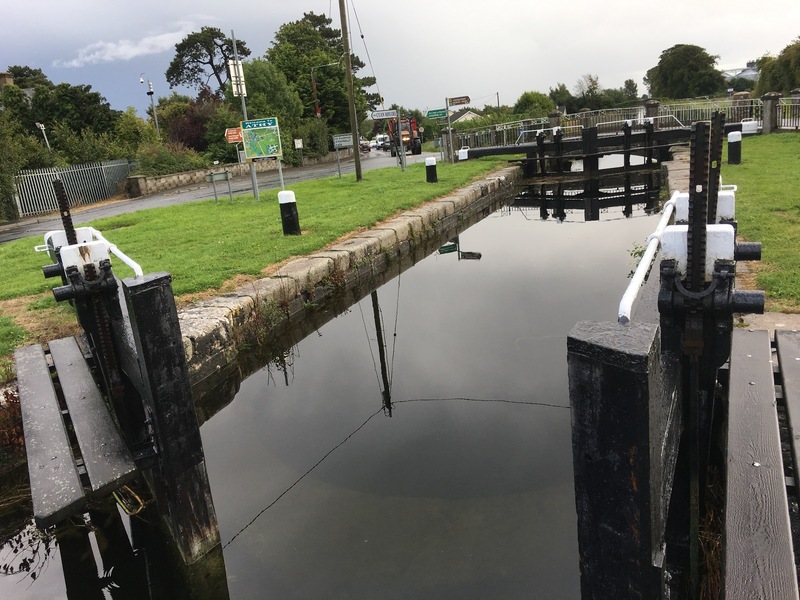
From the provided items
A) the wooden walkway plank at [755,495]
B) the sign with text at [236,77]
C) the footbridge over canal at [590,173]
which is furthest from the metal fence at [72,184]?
the wooden walkway plank at [755,495]

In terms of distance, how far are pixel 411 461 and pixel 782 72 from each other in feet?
112

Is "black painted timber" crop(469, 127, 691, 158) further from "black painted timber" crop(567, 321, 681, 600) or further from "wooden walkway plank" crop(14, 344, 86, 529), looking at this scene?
"black painted timber" crop(567, 321, 681, 600)

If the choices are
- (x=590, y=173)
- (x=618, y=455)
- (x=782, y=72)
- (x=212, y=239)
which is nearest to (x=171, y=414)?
(x=618, y=455)

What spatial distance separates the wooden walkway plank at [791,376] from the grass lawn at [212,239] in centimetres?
459

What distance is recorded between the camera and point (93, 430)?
3.16 metres

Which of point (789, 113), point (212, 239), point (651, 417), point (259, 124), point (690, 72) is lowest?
point (212, 239)

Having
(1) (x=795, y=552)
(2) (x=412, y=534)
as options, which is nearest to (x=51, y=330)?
(2) (x=412, y=534)

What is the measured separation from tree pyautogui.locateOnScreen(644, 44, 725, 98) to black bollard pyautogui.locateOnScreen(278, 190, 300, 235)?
52272 millimetres

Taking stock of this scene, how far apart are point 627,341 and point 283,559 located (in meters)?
2.35

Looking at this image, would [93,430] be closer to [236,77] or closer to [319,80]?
[236,77]

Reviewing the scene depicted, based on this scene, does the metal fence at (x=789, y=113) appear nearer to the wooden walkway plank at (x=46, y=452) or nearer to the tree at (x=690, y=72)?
the wooden walkway plank at (x=46, y=452)

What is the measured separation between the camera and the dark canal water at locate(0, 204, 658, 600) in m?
2.93

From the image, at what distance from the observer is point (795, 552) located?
1918 millimetres

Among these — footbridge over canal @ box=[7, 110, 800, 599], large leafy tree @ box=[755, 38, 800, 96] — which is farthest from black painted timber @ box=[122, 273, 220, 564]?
large leafy tree @ box=[755, 38, 800, 96]
